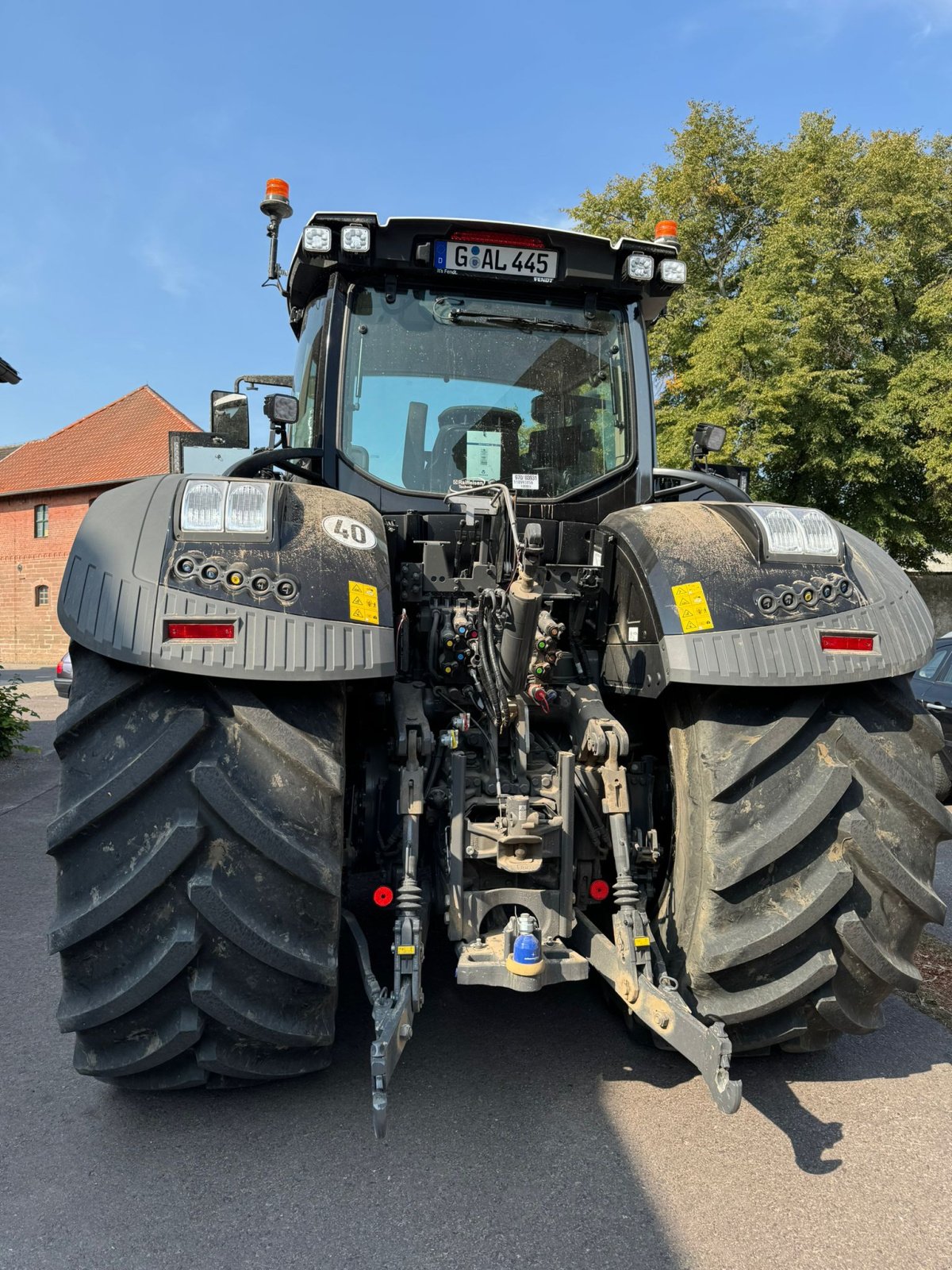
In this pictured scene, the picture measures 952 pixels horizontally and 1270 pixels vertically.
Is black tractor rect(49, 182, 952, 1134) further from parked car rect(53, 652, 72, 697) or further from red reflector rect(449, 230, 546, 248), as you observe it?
parked car rect(53, 652, 72, 697)

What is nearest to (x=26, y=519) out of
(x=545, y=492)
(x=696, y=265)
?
(x=696, y=265)

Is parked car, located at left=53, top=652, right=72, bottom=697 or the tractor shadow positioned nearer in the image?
the tractor shadow

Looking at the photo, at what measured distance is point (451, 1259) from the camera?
82.7 inches

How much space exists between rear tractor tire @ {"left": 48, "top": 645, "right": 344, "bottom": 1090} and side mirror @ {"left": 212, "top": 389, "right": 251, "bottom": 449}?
2094 millimetres

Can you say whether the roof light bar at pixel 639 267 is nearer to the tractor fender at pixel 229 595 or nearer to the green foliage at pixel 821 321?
the tractor fender at pixel 229 595

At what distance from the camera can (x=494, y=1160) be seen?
2.48 m

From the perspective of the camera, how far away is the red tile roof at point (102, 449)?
31234 mm

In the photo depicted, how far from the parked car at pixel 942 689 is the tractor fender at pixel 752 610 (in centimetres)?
521

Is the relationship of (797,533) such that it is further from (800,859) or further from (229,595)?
(229,595)

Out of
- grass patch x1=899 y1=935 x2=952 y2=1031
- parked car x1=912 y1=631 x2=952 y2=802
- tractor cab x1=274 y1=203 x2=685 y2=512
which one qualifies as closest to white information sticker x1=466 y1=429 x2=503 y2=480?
tractor cab x1=274 y1=203 x2=685 y2=512

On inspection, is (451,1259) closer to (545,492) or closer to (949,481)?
(545,492)

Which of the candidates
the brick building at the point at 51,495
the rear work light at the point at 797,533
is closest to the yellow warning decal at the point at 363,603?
the rear work light at the point at 797,533

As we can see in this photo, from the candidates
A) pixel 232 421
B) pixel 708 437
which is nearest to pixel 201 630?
pixel 232 421

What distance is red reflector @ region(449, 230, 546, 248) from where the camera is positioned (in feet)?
11.1
